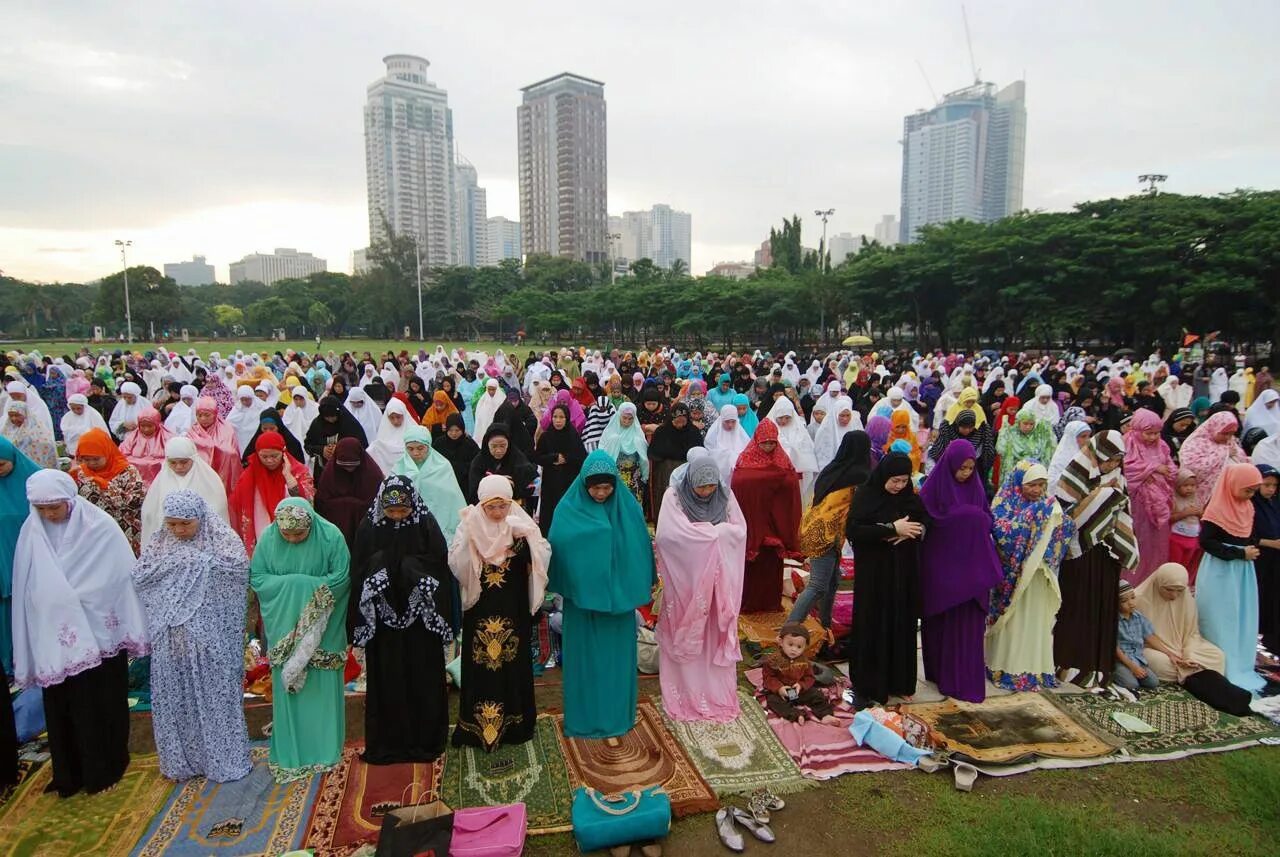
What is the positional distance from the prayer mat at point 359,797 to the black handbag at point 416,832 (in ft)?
0.50

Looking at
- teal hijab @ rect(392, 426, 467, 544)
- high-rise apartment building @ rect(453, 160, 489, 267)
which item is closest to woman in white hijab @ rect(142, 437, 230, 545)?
teal hijab @ rect(392, 426, 467, 544)

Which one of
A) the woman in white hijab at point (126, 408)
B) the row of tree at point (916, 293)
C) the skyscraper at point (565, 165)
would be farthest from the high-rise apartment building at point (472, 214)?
the woman in white hijab at point (126, 408)

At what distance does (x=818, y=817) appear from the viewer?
3.16 m

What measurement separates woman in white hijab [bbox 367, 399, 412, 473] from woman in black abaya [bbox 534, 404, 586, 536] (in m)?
1.29

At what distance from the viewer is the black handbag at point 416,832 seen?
2.76 meters

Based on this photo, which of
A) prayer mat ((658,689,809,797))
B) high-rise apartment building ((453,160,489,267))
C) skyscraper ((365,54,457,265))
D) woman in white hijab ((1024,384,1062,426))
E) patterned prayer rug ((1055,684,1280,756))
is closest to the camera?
prayer mat ((658,689,809,797))

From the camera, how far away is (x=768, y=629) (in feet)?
16.8

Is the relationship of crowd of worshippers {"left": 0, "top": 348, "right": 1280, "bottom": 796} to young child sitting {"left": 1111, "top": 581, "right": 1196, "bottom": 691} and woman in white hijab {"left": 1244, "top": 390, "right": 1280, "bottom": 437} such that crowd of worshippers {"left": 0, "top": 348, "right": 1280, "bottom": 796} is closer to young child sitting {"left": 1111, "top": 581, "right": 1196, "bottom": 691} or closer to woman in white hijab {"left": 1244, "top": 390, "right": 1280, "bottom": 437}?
young child sitting {"left": 1111, "top": 581, "right": 1196, "bottom": 691}

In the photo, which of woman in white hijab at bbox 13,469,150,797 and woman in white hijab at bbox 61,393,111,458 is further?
woman in white hijab at bbox 61,393,111,458

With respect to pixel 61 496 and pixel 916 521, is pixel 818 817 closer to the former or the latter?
pixel 916 521

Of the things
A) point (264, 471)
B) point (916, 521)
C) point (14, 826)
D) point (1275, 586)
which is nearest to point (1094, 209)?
point (1275, 586)

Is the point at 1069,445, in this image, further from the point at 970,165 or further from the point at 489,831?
the point at 970,165

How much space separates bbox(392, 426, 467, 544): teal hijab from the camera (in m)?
4.93

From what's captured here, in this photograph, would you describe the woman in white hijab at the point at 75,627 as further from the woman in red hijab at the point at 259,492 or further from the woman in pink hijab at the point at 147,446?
the woman in pink hijab at the point at 147,446
